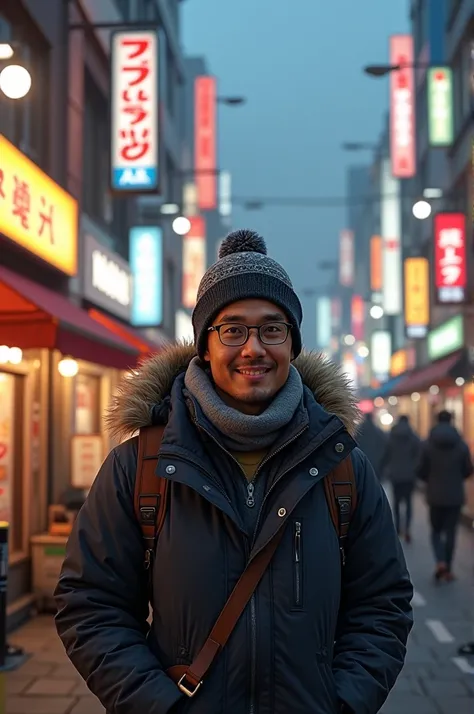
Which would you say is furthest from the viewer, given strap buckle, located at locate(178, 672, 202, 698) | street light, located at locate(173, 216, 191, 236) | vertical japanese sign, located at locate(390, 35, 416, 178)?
vertical japanese sign, located at locate(390, 35, 416, 178)

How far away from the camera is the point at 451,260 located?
20.0m

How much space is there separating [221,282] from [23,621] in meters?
6.99

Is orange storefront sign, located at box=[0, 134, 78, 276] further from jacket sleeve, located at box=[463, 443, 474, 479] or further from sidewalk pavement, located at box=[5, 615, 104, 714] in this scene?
jacket sleeve, located at box=[463, 443, 474, 479]

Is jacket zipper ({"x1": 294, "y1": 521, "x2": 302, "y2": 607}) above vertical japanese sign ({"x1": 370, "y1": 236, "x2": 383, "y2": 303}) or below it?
below

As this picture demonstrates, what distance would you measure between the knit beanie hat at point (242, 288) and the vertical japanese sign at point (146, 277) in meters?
14.9

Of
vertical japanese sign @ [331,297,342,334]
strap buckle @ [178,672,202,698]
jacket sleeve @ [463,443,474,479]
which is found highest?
vertical japanese sign @ [331,297,342,334]

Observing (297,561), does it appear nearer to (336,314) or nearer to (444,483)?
(444,483)

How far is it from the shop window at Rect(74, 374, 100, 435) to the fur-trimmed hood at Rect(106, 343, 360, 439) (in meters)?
9.96

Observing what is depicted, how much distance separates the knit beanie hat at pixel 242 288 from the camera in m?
2.47

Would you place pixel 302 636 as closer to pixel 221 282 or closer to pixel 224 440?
pixel 224 440

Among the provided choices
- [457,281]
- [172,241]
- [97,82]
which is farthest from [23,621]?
[172,241]

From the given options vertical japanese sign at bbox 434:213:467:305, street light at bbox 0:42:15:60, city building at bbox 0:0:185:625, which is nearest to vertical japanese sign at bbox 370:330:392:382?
vertical japanese sign at bbox 434:213:467:305

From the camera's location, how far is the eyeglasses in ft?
8.00

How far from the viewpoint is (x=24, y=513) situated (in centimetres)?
953
